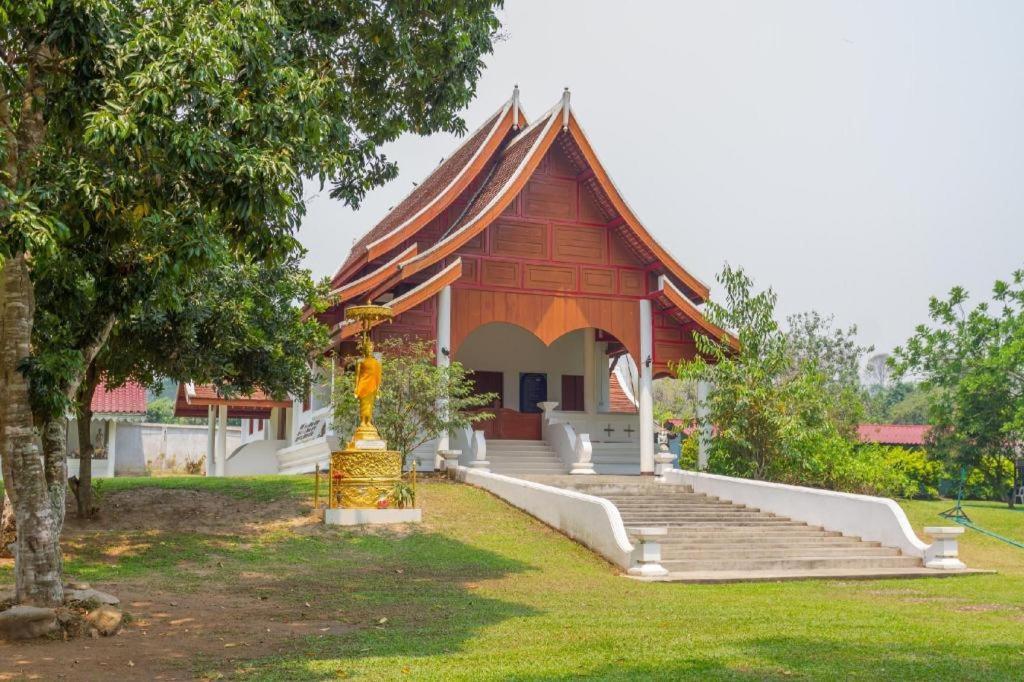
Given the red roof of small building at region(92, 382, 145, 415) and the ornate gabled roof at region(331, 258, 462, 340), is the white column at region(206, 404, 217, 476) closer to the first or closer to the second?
the red roof of small building at region(92, 382, 145, 415)

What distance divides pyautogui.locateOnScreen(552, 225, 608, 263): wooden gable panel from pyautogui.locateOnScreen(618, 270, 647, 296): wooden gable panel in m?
0.53

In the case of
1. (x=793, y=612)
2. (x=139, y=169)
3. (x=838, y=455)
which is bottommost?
(x=793, y=612)

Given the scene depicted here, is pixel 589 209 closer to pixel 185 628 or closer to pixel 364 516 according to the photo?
pixel 364 516

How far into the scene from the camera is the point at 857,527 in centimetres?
1454

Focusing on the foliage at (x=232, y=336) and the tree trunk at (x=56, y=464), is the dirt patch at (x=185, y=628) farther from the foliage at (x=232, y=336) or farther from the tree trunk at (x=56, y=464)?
the foliage at (x=232, y=336)

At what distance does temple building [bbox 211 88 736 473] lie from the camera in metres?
19.0

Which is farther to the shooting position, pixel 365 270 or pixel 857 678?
pixel 365 270

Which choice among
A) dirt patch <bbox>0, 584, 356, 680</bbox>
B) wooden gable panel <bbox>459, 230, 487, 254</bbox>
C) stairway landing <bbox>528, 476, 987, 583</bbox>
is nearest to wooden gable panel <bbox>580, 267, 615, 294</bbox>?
wooden gable panel <bbox>459, 230, 487, 254</bbox>

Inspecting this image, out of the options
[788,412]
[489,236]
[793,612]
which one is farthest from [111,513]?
[788,412]

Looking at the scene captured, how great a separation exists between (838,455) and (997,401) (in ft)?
32.3

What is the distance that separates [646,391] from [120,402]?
53.3 feet

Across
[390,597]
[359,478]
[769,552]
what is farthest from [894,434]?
[390,597]

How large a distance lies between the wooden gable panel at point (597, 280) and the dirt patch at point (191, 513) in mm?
7989

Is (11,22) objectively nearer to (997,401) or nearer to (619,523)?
(619,523)
